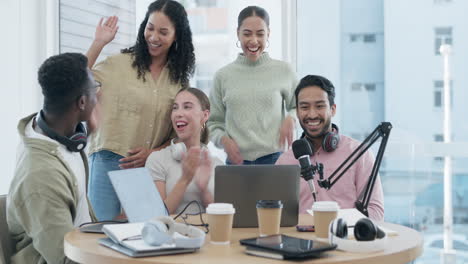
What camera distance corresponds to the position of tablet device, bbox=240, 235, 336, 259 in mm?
1421

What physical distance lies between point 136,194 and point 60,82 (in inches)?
18.6

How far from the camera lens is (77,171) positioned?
2.02 meters

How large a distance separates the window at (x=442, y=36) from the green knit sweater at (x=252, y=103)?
95 cm

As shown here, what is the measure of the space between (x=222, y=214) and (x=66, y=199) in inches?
21.0

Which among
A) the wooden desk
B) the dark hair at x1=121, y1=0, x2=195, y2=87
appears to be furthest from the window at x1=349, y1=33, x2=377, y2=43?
the wooden desk

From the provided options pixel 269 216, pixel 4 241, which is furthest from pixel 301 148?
pixel 4 241

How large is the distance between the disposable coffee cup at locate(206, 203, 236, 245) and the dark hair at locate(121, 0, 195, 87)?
1385 millimetres

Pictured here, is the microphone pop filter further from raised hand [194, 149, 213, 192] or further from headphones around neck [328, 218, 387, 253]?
raised hand [194, 149, 213, 192]

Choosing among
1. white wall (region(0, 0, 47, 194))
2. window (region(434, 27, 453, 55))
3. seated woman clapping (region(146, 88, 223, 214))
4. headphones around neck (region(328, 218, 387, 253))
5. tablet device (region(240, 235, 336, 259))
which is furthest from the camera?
white wall (region(0, 0, 47, 194))

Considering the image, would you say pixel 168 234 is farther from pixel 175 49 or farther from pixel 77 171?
pixel 175 49

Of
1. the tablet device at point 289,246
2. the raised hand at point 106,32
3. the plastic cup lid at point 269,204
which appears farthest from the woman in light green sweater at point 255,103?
the tablet device at point 289,246

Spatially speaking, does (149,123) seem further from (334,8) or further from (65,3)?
(65,3)

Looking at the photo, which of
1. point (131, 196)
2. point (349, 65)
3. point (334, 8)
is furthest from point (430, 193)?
point (131, 196)

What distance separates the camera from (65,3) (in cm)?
441
